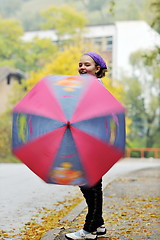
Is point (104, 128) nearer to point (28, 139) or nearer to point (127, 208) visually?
point (28, 139)

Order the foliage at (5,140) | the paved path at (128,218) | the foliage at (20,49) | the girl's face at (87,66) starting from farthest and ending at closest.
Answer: the foliage at (20,49)
the foliage at (5,140)
the paved path at (128,218)
the girl's face at (87,66)

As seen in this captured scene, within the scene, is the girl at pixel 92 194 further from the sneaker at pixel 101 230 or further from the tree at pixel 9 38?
the tree at pixel 9 38

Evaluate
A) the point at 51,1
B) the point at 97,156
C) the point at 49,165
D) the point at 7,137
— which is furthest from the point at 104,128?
the point at 51,1

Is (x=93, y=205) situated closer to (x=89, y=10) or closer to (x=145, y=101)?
(x=145, y=101)

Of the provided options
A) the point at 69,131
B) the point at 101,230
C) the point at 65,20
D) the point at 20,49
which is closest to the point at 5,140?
the point at 20,49

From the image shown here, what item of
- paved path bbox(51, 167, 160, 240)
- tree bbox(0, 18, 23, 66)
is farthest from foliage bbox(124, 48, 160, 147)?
paved path bbox(51, 167, 160, 240)

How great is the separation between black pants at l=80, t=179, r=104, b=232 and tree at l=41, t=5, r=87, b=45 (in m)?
51.1

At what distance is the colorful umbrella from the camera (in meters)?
4.34

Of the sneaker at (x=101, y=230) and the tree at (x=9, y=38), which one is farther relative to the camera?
the tree at (x=9, y=38)

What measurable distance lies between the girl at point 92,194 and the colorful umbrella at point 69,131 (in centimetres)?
73

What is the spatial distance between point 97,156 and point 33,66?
51.7 metres

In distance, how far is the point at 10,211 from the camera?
8.19 meters

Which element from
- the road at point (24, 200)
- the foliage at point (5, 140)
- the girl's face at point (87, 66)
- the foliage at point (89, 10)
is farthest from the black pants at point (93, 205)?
the foliage at point (89, 10)

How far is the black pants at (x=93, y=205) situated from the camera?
5340 mm
